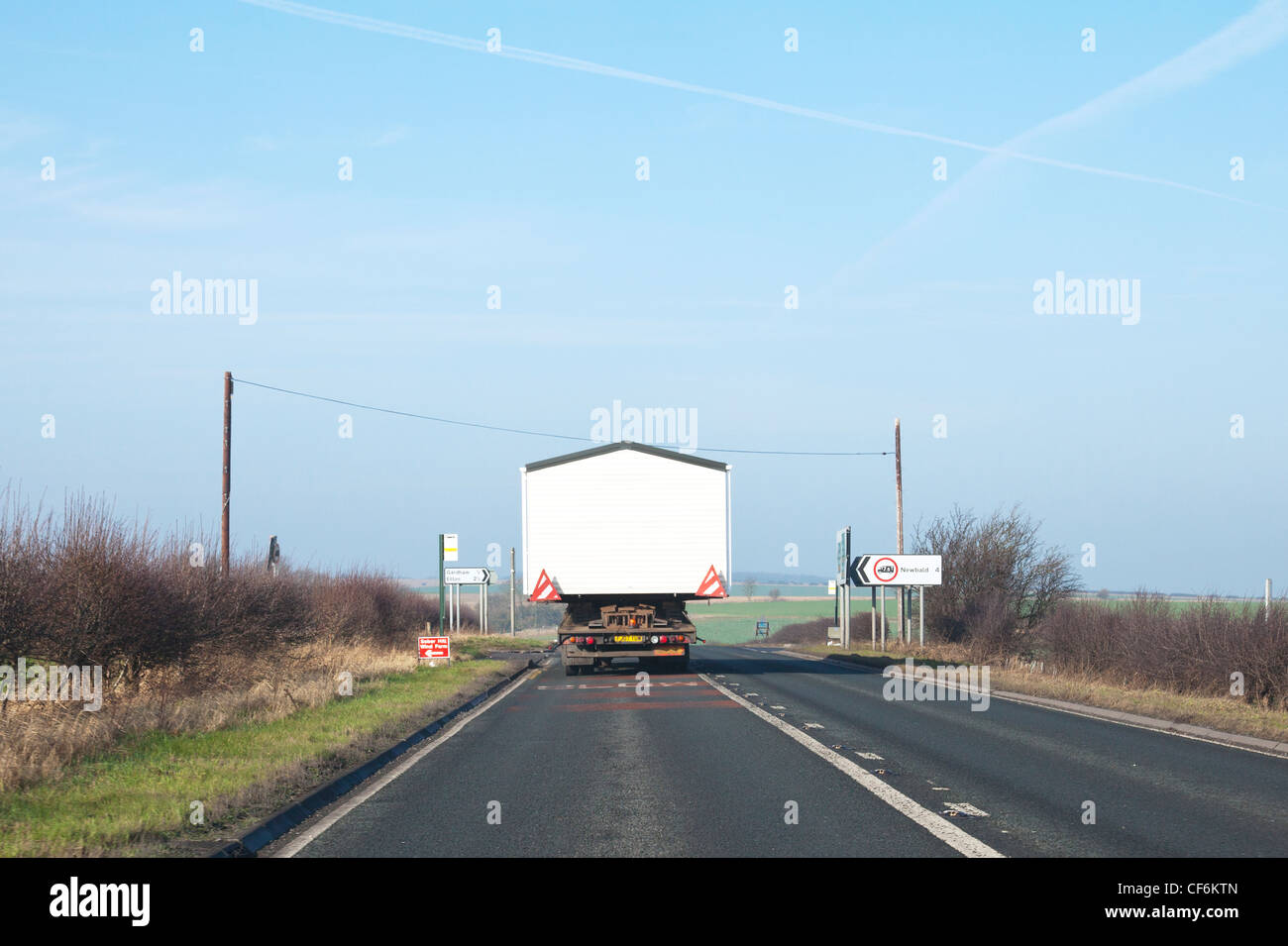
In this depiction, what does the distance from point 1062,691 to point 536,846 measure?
1572 cm

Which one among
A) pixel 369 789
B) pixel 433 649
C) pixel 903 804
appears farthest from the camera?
pixel 433 649

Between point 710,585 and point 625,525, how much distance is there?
7.37 feet

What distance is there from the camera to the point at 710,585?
25.8m

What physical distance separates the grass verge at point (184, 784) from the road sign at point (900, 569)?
28.0 m

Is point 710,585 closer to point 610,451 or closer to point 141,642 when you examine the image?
point 610,451

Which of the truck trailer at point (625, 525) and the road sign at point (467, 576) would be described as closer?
the truck trailer at point (625, 525)

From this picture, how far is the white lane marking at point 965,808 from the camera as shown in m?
9.18

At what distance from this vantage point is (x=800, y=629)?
83.7 meters

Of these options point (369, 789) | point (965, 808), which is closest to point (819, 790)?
point (965, 808)

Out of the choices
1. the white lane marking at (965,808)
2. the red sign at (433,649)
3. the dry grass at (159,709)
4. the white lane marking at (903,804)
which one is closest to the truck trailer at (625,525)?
the red sign at (433,649)

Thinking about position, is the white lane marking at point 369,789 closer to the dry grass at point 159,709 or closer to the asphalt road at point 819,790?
the asphalt road at point 819,790
